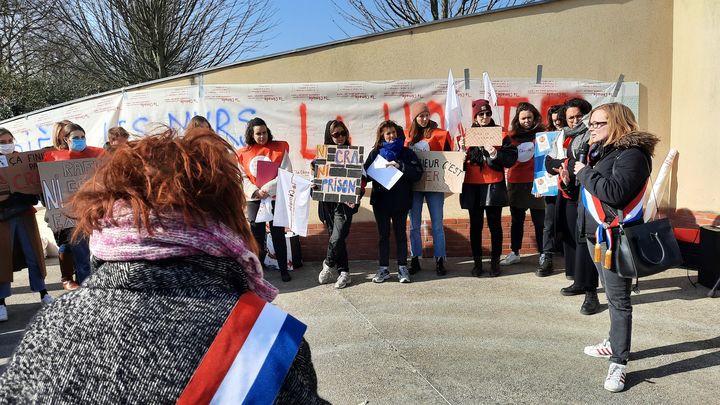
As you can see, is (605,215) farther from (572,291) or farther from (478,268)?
(478,268)

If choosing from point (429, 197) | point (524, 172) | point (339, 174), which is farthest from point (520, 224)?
point (339, 174)

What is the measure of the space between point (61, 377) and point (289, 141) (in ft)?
20.1

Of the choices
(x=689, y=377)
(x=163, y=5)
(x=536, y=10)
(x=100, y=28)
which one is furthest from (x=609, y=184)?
(x=100, y=28)

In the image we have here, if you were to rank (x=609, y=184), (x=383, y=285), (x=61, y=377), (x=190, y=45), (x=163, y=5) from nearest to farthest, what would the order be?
(x=61, y=377)
(x=609, y=184)
(x=383, y=285)
(x=163, y=5)
(x=190, y=45)

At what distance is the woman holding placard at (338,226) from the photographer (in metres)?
6.02

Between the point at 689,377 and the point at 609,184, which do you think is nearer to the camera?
the point at 609,184

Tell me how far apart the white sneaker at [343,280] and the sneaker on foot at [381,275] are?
0.32 meters

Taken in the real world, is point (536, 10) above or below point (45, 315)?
above

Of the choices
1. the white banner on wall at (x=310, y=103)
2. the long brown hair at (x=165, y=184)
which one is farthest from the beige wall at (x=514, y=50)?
the long brown hair at (x=165, y=184)

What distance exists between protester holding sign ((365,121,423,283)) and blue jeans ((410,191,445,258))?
0.31m

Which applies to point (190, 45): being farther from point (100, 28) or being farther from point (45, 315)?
point (45, 315)

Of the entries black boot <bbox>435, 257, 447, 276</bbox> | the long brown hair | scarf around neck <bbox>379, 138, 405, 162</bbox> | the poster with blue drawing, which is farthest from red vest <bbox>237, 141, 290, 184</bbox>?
the long brown hair

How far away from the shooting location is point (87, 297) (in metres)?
1.24

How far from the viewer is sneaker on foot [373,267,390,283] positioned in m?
6.12
